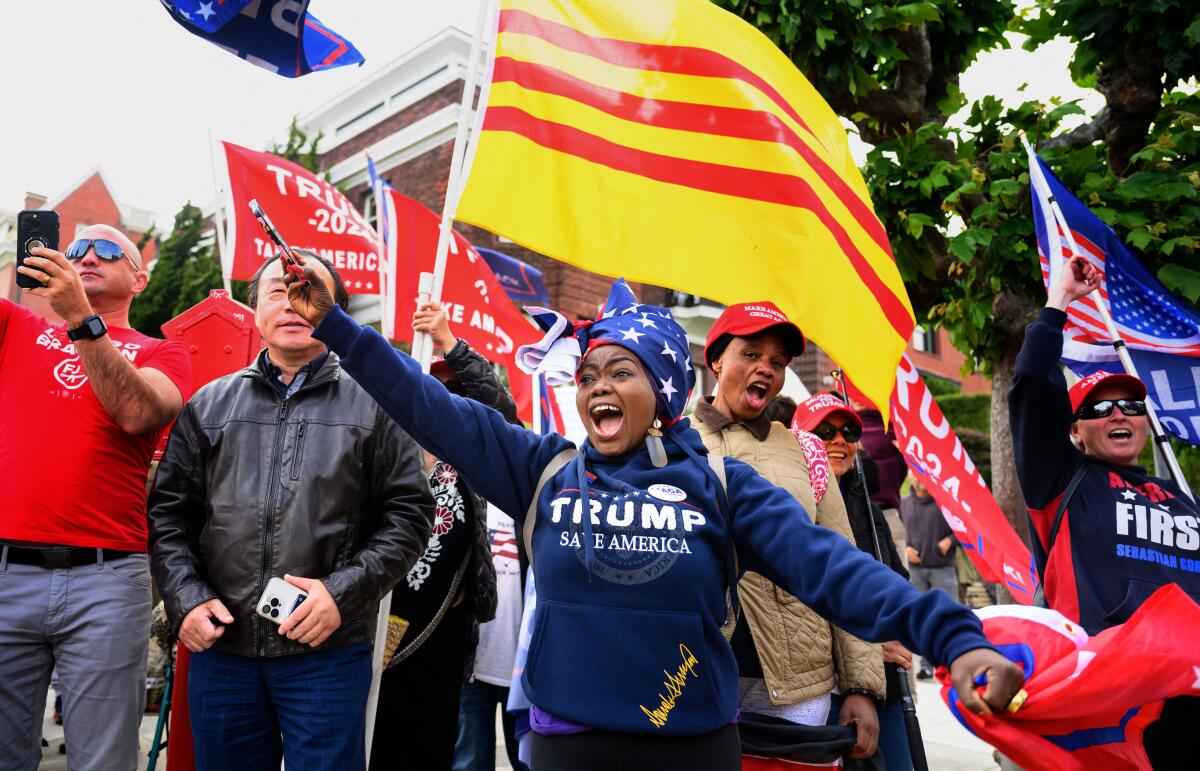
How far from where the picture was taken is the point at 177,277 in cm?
1434

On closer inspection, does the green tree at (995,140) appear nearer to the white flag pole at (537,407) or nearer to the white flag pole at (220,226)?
the white flag pole at (537,407)

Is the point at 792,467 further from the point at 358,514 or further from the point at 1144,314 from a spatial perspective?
the point at 1144,314

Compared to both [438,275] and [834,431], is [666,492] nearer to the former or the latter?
[438,275]

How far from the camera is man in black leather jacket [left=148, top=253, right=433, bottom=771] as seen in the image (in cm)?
265

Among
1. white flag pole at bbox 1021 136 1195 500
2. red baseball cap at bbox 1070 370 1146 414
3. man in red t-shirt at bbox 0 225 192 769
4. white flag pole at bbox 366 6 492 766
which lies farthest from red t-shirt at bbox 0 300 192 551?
white flag pole at bbox 1021 136 1195 500

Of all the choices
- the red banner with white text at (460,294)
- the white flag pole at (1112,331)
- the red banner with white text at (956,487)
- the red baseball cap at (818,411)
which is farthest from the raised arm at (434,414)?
the red banner with white text at (956,487)

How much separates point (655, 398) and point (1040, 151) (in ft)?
17.0

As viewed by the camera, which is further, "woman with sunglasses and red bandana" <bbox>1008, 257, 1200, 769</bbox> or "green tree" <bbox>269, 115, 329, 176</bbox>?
"green tree" <bbox>269, 115, 329, 176</bbox>

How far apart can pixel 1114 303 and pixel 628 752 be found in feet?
12.6

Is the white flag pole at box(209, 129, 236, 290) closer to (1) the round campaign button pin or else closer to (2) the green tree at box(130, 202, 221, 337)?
(1) the round campaign button pin

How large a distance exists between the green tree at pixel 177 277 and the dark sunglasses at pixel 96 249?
1060cm

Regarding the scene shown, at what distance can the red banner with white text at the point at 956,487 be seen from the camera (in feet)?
16.1

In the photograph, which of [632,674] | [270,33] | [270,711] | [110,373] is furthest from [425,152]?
A: [632,674]

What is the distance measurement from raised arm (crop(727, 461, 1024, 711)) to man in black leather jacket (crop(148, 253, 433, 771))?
112 cm
